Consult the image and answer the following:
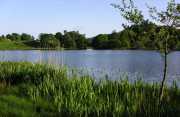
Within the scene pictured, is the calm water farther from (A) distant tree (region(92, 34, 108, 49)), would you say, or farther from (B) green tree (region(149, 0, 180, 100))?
(A) distant tree (region(92, 34, 108, 49))

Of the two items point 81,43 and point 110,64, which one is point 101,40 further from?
point 110,64

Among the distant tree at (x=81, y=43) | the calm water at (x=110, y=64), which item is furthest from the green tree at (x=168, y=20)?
the distant tree at (x=81, y=43)

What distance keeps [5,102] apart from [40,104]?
2.73ft

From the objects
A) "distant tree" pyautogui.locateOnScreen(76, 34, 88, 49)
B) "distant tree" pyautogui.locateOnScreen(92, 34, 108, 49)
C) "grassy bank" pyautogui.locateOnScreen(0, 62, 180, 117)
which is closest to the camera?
"grassy bank" pyautogui.locateOnScreen(0, 62, 180, 117)

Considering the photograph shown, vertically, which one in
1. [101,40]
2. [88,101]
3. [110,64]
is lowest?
[110,64]

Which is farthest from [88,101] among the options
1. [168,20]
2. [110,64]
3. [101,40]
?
[101,40]

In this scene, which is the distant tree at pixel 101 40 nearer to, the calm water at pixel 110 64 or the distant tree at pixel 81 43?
the distant tree at pixel 81 43

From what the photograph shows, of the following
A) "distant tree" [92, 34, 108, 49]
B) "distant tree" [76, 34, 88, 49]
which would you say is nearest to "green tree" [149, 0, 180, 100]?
"distant tree" [76, 34, 88, 49]

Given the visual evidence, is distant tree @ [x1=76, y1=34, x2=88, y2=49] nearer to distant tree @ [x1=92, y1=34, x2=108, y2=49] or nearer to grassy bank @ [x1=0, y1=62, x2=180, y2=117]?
distant tree @ [x1=92, y1=34, x2=108, y2=49]

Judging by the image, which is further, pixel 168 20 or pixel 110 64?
pixel 110 64

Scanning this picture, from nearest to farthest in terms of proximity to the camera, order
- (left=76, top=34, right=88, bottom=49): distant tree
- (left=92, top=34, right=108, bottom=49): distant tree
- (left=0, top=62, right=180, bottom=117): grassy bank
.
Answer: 1. (left=0, top=62, right=180, bottom=117): grassy bank
2. (left=76, top=34, right=88, bottom=49): distant tree
3. (left=92, top=34, right=108, bottom=49): distant tree

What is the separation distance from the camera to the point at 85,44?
109 meters

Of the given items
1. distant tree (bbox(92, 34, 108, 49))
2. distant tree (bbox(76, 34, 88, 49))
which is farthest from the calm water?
distant tree (bbox(92, 34, 108, 49))

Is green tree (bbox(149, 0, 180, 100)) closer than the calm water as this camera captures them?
Yes
